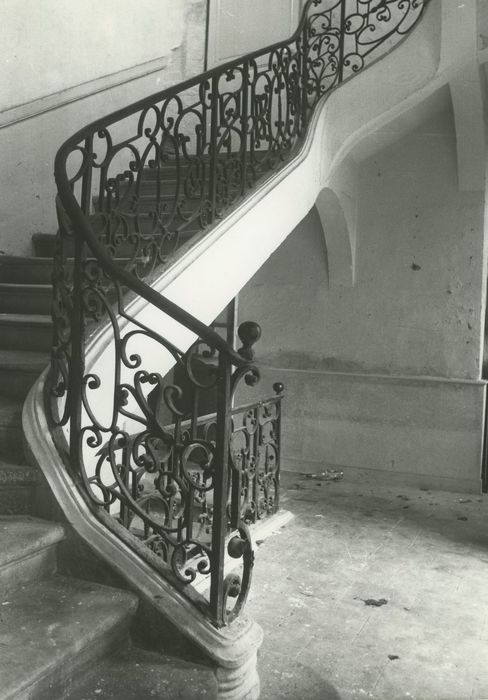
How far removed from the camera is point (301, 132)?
5078 millimetres

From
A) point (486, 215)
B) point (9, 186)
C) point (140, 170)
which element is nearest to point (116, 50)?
point (9, 186)

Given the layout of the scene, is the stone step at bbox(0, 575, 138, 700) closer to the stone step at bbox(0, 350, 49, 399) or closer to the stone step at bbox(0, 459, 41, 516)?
the stone step at bbox(0, 459, 41, 516)

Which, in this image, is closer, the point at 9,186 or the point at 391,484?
the point at 9,186

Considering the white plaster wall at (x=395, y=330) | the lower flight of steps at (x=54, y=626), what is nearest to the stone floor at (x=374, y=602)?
the lower flight of steps at (x=54, y=626)

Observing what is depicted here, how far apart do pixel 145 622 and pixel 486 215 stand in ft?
18.9

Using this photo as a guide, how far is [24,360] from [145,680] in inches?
65.4

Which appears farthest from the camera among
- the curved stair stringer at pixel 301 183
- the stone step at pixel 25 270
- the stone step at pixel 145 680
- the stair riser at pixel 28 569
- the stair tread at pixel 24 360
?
the stone step at pixel 25 270

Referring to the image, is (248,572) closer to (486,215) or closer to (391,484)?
(391,484)

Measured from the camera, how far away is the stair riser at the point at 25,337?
351 cm

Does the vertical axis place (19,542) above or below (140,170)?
below

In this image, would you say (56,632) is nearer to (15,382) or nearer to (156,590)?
(156,590)

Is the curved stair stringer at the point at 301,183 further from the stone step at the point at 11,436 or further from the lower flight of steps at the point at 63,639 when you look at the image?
the lower flight of steps at the point at 63,639

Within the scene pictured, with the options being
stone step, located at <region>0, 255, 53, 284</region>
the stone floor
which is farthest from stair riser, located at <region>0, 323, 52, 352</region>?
the stone floor

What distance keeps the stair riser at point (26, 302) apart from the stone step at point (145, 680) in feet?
7.18
